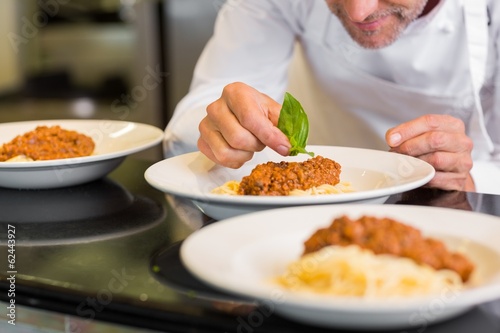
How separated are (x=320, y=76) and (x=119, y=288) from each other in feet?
4.49

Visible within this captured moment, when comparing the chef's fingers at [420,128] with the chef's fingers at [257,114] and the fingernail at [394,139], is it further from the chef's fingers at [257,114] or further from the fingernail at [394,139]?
the chef's fingers at [257,114]

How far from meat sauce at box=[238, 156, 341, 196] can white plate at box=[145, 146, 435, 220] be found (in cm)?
7

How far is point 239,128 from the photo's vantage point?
4.32 ft

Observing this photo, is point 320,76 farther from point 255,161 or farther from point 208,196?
point 208,196

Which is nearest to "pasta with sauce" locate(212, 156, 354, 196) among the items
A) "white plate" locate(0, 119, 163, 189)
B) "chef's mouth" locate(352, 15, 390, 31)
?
"white plate" locate(0, 119, 163, 189)

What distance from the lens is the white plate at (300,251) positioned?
704mm

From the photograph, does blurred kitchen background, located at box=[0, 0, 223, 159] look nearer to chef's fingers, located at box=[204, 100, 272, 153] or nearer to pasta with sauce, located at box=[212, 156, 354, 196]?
chef's fingers, located at box=[204, 100, 272, 153]

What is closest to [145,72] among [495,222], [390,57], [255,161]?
[390,57]

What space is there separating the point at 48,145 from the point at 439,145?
772mm

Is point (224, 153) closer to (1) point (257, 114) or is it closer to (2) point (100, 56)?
(1) point (257, 114)

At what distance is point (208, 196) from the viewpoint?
1.09m

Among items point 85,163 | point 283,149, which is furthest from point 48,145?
point 283,149

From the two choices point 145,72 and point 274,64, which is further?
point 145,72

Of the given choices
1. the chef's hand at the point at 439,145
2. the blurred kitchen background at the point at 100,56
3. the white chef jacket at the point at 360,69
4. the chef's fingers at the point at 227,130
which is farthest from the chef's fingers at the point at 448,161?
the blurred kitchen background at the point at 100,56
